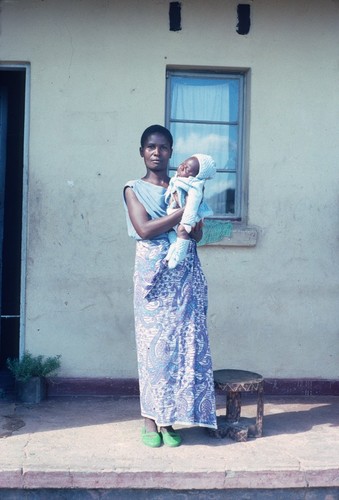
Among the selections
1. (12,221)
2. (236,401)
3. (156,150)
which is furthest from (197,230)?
(12,221)

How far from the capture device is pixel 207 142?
5.88 meters

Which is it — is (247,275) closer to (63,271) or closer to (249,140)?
(249,140)

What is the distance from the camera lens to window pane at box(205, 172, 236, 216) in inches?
231

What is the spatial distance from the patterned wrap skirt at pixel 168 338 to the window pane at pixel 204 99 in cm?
189

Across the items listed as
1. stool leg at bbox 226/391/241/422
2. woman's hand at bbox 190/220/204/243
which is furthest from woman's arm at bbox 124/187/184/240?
stool leg at bbox 226/391/241/422

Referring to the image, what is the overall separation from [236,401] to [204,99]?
263 centimetres

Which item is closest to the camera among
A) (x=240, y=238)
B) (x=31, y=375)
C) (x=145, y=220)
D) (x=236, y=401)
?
(x=145, y=220)

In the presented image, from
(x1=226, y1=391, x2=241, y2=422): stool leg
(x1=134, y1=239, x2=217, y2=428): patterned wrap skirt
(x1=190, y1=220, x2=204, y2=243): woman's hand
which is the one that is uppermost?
(x1=190, y1=220, x2=204, y2=243): woman's hand

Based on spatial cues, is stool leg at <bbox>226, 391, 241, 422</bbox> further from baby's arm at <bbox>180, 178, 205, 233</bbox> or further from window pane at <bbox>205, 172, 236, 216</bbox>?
window pane at <bbox>205, 172, 236, 216</bbox>

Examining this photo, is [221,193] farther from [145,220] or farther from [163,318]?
[163,318]

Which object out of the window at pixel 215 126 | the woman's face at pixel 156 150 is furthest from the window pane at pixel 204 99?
the woman's face at pixel 156 150

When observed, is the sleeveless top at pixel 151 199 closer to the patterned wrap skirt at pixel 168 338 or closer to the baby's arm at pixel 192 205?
the patterned wrap skirt at pixel 168 338

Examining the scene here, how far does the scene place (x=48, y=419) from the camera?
497 cm

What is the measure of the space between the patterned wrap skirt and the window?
163cm
